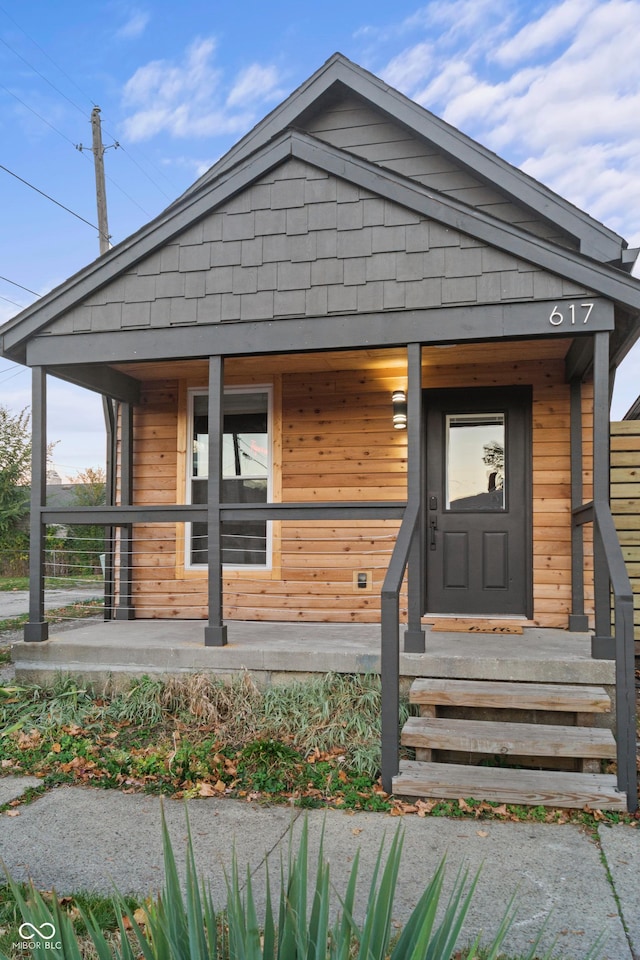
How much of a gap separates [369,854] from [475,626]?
10.1 ft

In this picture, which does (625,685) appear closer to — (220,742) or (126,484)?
(220,742)

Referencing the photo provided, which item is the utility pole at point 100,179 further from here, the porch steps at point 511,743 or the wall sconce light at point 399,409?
the porch steps at point 511,743

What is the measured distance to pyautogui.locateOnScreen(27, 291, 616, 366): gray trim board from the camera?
495 centimetres

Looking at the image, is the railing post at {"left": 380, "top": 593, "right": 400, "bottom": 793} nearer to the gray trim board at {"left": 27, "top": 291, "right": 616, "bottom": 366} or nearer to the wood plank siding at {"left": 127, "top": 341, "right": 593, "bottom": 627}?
the gray trim board at {"left": 27, "top": 291, "right": 616, "bottom": 366}

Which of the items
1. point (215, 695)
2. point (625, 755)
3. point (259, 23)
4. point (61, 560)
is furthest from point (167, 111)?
point (625, 755)

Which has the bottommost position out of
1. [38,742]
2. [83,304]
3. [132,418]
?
[38,742]

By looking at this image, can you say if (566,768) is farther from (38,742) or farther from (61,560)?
(61,560)

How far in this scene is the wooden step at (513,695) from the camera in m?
4.15

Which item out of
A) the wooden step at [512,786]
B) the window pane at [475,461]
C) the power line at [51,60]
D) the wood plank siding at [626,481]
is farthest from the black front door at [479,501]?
the power line at [51,60]

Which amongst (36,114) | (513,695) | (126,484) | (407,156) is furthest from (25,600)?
(513,695)

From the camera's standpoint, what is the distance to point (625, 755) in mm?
3713

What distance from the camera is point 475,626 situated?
600 centimetres

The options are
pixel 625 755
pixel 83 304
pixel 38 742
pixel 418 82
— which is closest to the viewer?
pixel 625 755

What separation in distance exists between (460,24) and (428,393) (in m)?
10.2
